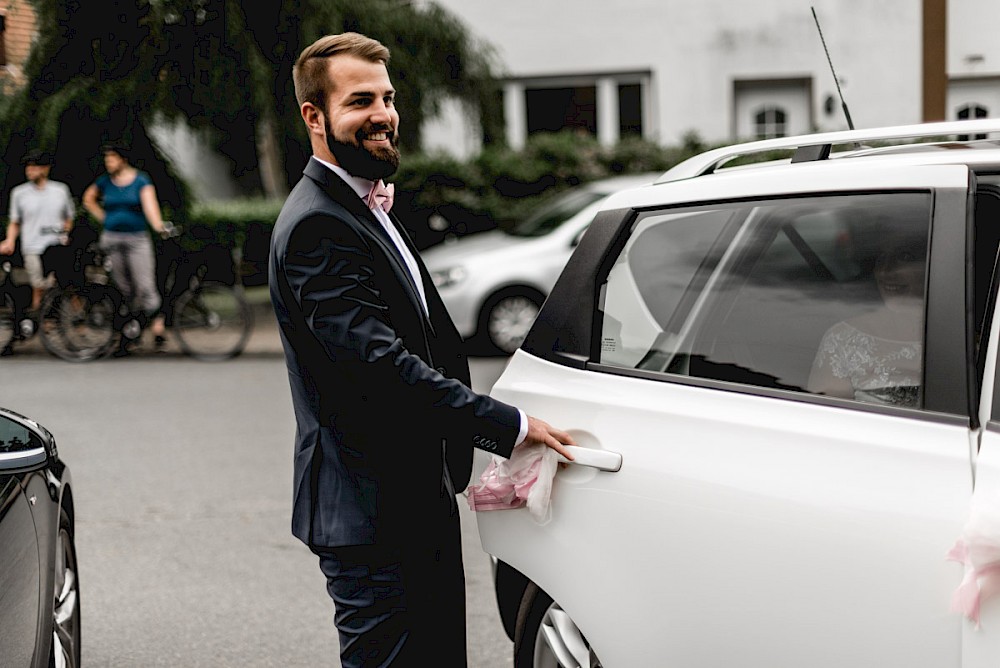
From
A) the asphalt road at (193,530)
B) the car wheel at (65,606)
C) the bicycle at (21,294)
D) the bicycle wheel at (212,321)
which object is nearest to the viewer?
the car wheel at (65,606)

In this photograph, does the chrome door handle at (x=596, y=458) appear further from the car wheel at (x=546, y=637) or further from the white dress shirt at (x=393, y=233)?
the car wheel at (x=546, y=637)

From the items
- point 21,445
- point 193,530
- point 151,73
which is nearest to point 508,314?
point 193,530

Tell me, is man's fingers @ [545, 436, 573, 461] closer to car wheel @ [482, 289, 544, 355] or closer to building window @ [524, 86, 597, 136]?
car wheel @ [482, 289, 544, 355]

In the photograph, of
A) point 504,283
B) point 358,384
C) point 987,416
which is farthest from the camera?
point 504,283

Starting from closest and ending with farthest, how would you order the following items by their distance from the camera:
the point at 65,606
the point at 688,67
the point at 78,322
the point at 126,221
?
the point at 65,606, the point at 126,221, the point at 78,322, the point at 688,67

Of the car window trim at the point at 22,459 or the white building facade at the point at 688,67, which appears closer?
the car window trim at the point at 22,459

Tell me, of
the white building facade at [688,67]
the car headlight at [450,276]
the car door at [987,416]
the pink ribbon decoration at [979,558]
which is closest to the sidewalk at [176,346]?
the car headlight at [450,276]

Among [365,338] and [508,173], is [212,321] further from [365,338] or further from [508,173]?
[365,338]

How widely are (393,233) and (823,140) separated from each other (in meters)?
0.96

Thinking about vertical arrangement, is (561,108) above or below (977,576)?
above

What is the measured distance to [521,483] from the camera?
266 cm

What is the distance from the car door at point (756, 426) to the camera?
2096 mm

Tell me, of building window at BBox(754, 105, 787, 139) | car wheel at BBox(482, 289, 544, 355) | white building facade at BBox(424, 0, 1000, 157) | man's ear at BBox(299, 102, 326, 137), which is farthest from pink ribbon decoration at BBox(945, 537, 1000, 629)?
building window at BBox(754, 105, 787, 139)

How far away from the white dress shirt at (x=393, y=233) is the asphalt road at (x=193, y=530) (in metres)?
1.61
